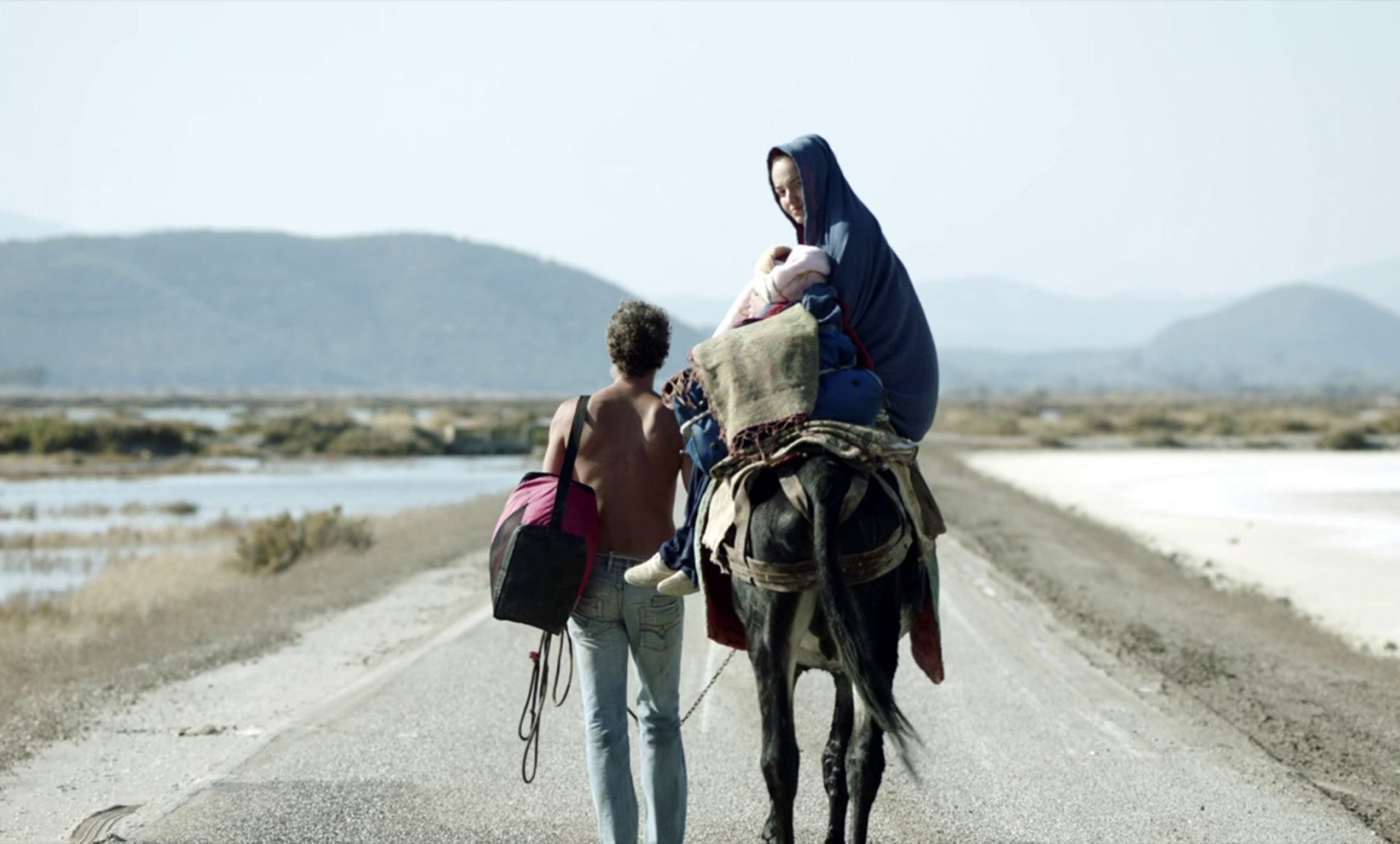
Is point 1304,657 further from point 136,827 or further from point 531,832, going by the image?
point 136,827

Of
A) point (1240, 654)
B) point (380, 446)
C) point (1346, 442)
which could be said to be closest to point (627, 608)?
point (1240, 654)

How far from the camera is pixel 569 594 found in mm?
6688

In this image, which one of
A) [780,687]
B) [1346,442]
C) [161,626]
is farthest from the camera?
[1346,442]

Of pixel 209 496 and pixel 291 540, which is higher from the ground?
pixel 291 540

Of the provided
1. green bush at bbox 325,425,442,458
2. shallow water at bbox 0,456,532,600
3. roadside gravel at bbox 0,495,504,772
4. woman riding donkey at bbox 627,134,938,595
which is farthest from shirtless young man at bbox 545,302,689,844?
green bush at bbox 325,425,442,458

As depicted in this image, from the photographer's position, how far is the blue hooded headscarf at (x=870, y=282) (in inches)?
262

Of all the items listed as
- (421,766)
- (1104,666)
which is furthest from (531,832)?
(1104,666)

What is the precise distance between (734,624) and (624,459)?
34.1 inches

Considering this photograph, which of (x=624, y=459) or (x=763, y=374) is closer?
(x=763, y=374)

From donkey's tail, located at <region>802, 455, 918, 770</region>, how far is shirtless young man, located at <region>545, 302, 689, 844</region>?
80cm

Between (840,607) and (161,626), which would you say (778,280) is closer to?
(840,607)

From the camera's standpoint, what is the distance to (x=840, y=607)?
6242 millimetres

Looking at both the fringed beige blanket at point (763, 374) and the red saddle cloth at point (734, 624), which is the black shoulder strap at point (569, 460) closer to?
the fringed beige blanket at point (763, 374)

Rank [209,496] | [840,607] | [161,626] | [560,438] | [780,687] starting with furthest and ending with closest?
[209,496], [161,626], [560,438], [780,687], [840,607]
